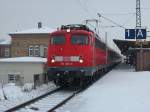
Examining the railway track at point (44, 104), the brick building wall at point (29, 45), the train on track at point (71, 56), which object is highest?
the brick building wall at point (29, 45)

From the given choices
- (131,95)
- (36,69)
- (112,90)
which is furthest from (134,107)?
(36,69)

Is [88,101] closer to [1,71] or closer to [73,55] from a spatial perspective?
[73,55]

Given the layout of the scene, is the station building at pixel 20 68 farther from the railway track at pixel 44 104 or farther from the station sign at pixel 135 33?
the railway track at pixel 44 104

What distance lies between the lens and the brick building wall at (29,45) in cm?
7488

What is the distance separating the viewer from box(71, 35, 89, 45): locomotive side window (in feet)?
72.2

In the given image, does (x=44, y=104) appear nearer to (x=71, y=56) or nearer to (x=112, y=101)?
(x=112, y=101)

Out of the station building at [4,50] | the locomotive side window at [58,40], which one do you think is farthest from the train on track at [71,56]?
the station building at [4,50]

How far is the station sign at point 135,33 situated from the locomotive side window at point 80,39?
1703 cm

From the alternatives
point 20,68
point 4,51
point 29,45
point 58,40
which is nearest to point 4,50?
point 4,51

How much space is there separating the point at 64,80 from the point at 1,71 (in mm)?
33444

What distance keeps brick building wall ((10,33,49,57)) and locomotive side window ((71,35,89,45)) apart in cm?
5233

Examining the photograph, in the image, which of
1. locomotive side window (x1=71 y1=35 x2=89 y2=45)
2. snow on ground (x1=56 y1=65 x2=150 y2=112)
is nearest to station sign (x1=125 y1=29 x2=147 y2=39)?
locomotive side window (x1=71 y1=35 x2=89 y2=45)

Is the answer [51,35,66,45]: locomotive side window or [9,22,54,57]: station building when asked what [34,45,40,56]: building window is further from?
[51,35,66,45]: locomotive side window

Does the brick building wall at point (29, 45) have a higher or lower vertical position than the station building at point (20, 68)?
higher
